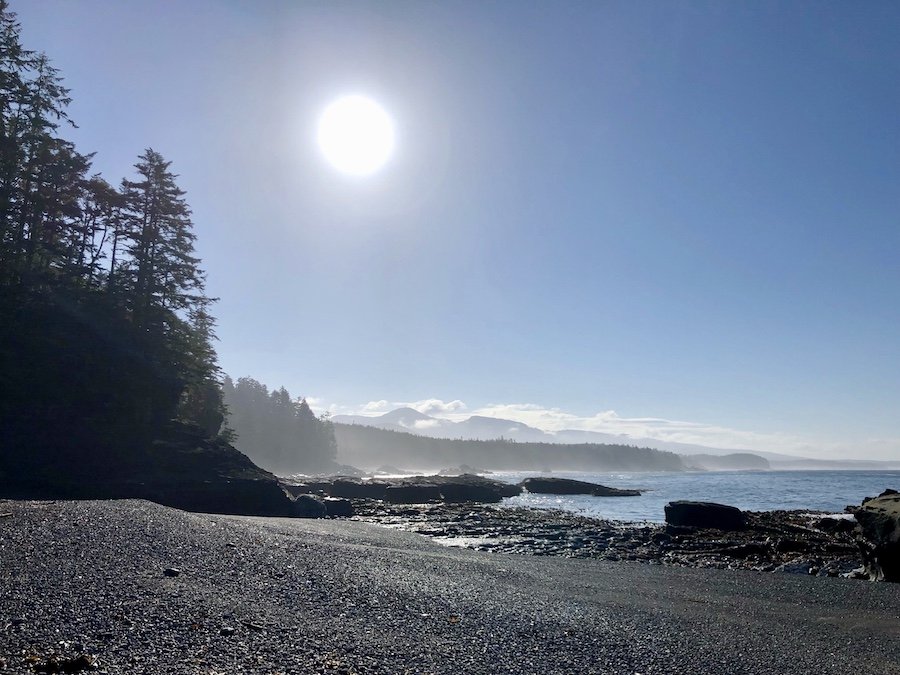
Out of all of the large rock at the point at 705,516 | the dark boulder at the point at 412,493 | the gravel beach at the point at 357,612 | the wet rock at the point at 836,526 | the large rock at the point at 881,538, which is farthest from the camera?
the dark boulder at the point at 412,493

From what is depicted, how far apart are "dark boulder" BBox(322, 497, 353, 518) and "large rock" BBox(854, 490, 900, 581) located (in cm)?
2800

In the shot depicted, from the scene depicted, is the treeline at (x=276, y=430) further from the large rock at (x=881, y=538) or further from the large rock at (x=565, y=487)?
the large rock at (x=881, y=538)

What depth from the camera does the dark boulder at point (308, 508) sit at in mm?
31703

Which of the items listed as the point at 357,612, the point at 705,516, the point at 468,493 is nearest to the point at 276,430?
the point at 468,493

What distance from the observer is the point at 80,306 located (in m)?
33.8

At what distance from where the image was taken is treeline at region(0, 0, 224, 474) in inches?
1100

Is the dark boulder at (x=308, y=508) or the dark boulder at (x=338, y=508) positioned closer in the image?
the dark boulder at (x=308, y=508)

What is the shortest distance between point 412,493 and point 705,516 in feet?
96.5

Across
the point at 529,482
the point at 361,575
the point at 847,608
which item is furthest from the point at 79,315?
the point at 529,482

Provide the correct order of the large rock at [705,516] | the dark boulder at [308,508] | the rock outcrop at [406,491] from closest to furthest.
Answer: the large rock at [705,516] < the dark boulder at [308,508] < the rock outcrop at [406,491]

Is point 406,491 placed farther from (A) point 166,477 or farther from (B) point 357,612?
(B) point 357,612

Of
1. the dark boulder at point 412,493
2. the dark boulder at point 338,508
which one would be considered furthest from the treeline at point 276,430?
the dark boulder at point 338,508

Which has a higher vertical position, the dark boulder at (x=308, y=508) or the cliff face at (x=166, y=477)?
the cliff face at (x=166, y=477)

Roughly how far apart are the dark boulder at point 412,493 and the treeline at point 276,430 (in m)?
73.8
